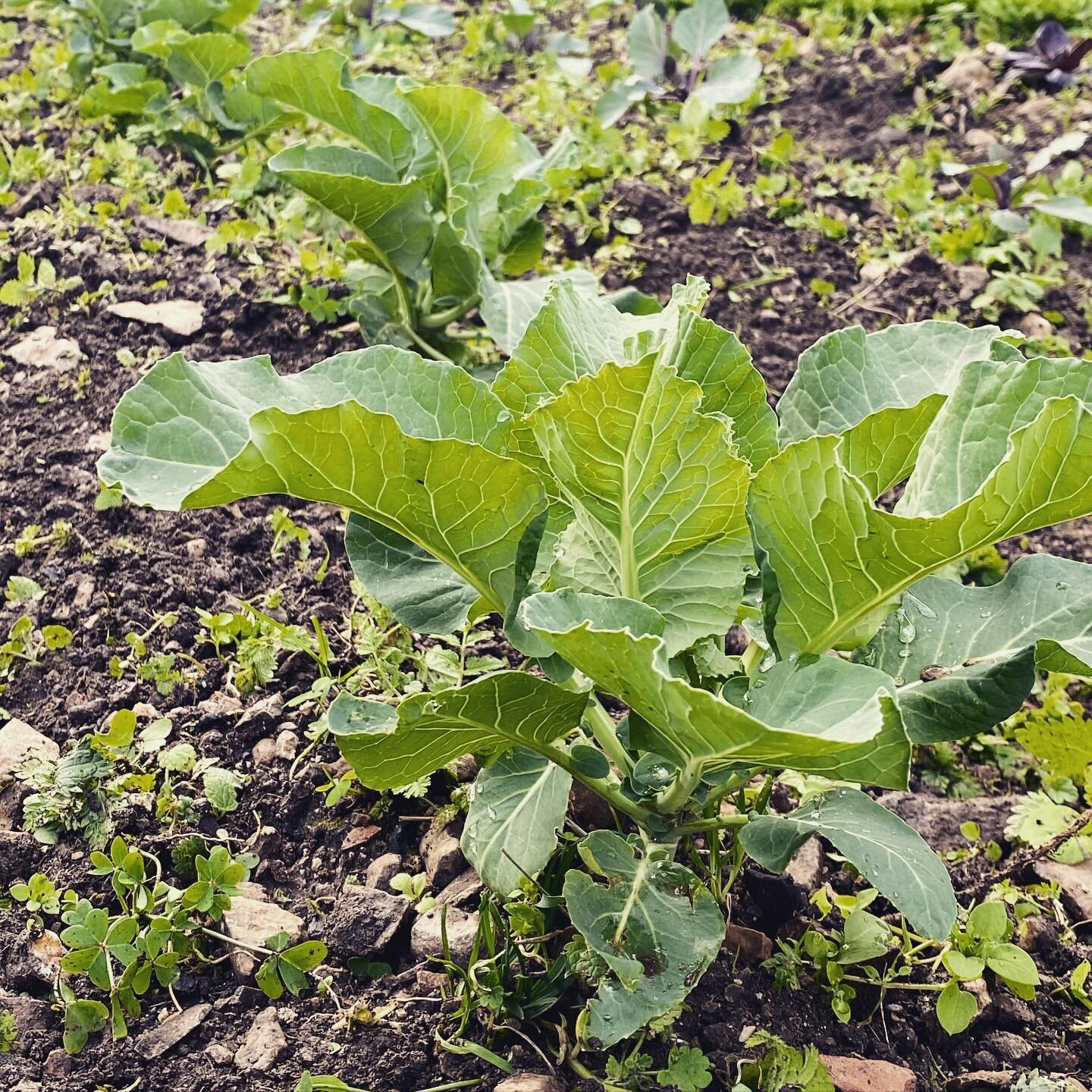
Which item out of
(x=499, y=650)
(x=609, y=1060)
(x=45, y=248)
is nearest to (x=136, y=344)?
(x=45, y=248)

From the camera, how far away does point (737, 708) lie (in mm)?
1434

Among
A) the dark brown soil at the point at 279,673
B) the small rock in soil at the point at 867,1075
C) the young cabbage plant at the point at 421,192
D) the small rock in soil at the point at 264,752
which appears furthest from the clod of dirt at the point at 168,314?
the small rock in soil at the point at 867,1075

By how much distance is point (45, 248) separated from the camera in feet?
11.4

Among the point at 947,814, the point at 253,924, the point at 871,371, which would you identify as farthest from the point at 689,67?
the point at 253,924

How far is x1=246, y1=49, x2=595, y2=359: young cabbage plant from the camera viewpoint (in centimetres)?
275

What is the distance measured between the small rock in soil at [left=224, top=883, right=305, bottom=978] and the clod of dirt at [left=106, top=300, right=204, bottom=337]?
6.16 ft

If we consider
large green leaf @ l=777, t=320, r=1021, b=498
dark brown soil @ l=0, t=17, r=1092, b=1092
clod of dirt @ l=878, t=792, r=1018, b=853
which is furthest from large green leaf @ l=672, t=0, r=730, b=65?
clod of dirt @ l=878, t=792, r=1018, b=853

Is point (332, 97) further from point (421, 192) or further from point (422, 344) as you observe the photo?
point (422, 344)

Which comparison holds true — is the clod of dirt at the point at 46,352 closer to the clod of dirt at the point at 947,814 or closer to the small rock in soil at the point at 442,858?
the small rock in soil at the point at 442,858

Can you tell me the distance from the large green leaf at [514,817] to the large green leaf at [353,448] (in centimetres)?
28

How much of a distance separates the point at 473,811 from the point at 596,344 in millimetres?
800

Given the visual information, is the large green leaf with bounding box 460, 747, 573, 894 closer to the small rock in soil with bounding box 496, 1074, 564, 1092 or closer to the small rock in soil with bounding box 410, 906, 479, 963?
the small rock in soil with bounding box 410, 906, 479, 963

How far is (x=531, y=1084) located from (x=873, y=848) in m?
0.63

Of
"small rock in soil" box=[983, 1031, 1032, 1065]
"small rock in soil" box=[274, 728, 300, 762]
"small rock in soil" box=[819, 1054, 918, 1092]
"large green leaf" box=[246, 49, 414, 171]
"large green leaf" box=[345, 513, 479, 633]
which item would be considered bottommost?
"small rock in soil" box=[983, 1031, 1032, 1065]
